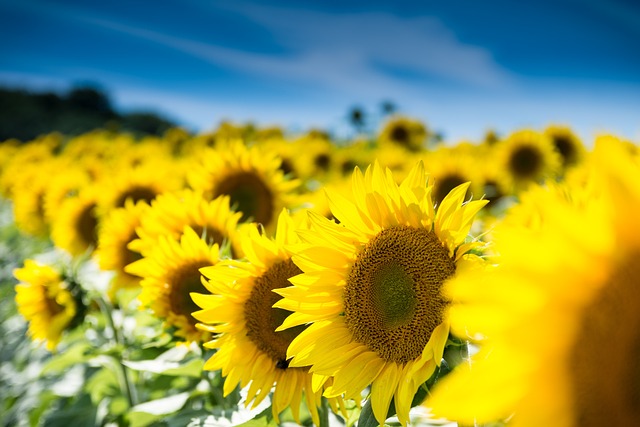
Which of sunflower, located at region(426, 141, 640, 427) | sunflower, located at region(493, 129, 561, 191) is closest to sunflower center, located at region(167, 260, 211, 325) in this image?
sunflower, located at region(426, 141, 640, 427)

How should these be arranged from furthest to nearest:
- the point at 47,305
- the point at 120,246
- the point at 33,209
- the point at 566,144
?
the point at 566,144 < the point at 33,209 < the point at 120,246 < the point at 47,305

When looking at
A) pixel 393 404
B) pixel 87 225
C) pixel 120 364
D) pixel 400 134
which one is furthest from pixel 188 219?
pixel 400 134

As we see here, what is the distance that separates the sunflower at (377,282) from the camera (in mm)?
1357

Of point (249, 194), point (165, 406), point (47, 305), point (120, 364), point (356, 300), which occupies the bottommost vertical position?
point (120, 364)

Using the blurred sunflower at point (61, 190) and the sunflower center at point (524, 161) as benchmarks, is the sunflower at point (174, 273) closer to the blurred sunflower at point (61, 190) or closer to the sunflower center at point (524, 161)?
the blurred sunflower at point (61, 190)

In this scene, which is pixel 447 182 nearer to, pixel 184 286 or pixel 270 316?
pixel 184 286

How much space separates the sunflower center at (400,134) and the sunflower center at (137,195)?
4.79m

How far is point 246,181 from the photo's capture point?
3537 mm

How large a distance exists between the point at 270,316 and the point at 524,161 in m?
4.50

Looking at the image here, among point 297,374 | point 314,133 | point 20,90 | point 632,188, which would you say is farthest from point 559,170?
point 20,90

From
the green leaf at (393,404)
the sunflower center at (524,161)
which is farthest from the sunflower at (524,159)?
the green leaf at (393,404)

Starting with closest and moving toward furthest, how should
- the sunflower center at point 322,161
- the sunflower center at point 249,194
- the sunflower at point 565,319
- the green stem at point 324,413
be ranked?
the sunflower at point 565,319, the green stem at point 324,413, the sunflower center at point 249,194, the sunflower center at point 322,161

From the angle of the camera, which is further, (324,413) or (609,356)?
(324,413)

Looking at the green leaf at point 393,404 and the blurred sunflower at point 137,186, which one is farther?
the blurred sunflower at point 137,186
